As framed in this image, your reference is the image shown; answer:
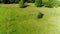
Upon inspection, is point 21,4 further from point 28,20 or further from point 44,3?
point 28,20

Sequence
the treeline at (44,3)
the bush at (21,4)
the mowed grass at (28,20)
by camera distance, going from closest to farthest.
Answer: the mowed grass at (28,20) < the treeline at (44,3) < the bush at (21,4)

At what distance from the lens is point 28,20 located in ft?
69.3

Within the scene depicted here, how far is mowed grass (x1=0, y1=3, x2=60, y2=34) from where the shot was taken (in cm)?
1906

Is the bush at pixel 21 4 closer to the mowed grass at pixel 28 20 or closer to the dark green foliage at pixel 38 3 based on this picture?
the mowed grass at pixel 28 20

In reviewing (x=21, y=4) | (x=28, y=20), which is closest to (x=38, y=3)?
(x=21, y=4)

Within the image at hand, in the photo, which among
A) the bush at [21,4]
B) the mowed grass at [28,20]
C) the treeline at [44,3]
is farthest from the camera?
the bush at [21,4]

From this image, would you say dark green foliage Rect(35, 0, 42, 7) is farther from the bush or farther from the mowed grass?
the bush

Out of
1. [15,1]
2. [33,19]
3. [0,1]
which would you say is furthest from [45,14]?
[0,1]

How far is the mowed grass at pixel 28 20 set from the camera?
62.5 ft

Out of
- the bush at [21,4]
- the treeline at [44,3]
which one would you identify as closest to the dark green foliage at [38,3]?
the treeline at [44,3]

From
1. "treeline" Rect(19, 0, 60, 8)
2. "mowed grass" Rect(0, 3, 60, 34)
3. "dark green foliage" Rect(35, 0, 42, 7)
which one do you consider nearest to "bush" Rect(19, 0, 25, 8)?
"treeline" Rect(19, 0, 60, 8)

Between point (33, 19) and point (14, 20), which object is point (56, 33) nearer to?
point (33, 19)

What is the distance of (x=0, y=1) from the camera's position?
27688mm

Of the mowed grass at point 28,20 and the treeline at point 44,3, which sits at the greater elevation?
the treeline at point 44,3
